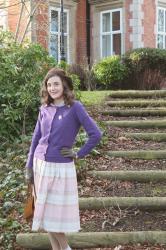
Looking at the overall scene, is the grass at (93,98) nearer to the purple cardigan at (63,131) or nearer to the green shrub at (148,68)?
the green shrub at (148,68)

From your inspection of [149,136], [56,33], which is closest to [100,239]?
[149,136]

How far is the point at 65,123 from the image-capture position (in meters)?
3.88

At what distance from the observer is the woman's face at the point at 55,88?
3.92 meters

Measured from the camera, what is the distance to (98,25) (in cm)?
1755

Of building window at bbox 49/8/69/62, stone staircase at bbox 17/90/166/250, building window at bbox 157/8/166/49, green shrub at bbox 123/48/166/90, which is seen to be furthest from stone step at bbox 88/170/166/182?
building window at bbox 157/8/166/49

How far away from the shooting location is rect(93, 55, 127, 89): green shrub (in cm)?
1381

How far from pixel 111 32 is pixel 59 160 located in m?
14.0

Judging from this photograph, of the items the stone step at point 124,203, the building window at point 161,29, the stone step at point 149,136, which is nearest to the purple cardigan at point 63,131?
the stone step at point 124,203

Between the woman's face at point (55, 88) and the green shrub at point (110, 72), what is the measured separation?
994 cm

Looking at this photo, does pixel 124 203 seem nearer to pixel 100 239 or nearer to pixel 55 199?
pixel 100 239

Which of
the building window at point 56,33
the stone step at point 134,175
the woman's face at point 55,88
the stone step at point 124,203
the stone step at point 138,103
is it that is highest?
the building window at point 56,33

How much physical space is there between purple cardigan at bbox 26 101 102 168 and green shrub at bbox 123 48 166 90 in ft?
32.6

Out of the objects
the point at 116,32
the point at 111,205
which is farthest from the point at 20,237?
the point at 116,32

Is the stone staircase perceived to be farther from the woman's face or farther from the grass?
the woman's face
